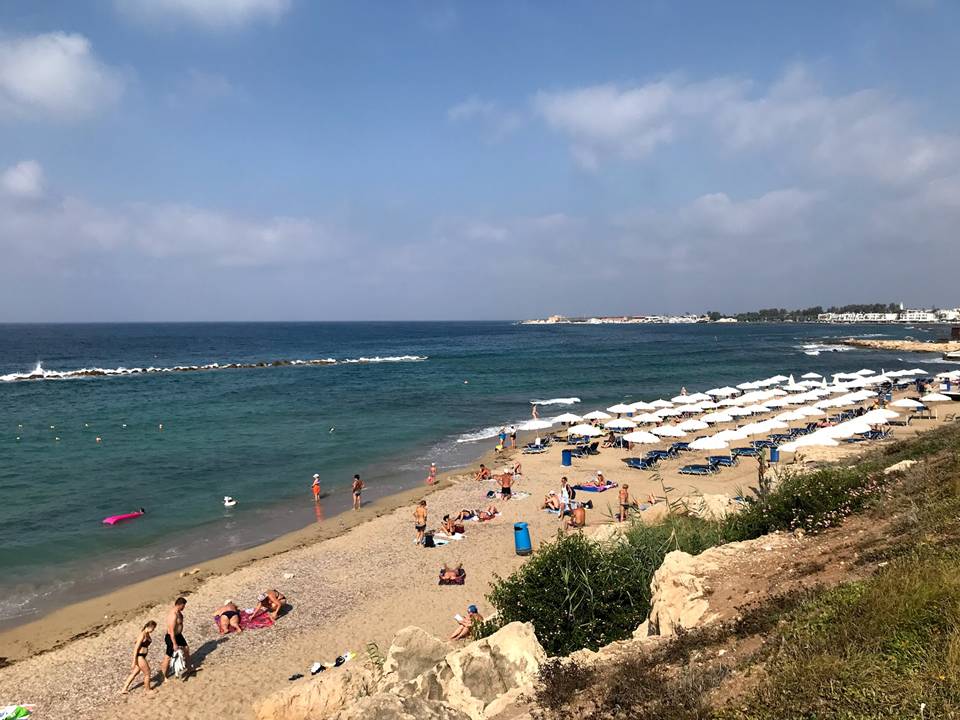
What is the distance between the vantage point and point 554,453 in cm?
2542

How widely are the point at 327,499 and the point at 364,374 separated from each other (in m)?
39.3

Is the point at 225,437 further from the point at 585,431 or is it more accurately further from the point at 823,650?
the point at 823,650

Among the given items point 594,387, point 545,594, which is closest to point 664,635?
point 545,594

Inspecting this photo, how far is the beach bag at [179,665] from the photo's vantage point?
9.54 metres

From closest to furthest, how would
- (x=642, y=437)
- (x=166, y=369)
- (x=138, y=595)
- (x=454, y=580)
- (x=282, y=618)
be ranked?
(x=282, y=618) < (x=454, y=580) < (x=138, y=595) < (x=642, y=437) < (x=166, y=369)

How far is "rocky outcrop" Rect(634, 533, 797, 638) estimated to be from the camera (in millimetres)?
5887

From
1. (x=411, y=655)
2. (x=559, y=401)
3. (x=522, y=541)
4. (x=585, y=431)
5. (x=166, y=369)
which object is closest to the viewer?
(x=411, y=655)

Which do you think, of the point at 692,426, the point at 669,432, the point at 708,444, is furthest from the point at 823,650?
the point at 692,426

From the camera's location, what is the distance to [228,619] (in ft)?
36.3

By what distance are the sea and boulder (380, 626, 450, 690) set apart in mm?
10409

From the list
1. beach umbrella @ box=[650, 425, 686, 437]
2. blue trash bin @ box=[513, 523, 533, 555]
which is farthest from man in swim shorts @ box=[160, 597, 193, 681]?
beach umbrella @ box=[650, 425, 686, 437]

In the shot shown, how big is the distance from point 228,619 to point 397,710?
8567mm

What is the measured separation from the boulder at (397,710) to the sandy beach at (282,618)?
5.47 m

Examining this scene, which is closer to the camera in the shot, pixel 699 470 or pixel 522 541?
pixel 522 541
